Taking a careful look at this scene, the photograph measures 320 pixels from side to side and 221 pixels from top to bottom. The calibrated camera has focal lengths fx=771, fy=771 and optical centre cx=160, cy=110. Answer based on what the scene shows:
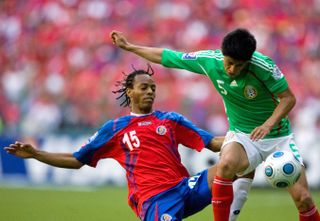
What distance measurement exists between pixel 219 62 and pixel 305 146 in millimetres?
7490

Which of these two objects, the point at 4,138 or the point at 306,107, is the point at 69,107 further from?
the point at 306,107

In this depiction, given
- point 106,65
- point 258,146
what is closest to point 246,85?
point 258,146

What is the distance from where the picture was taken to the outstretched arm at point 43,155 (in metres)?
6.87

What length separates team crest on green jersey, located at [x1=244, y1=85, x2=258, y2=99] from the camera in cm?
682

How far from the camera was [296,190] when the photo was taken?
7.05 m

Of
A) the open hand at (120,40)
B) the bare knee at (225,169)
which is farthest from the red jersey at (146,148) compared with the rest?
the open hand at (120,40)

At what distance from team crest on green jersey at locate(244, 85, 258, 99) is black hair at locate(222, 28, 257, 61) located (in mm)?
339

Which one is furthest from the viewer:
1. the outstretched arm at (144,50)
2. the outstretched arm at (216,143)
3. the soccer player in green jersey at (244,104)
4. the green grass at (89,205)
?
the green grass at (89,205)

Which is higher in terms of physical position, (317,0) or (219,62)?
(317,0)

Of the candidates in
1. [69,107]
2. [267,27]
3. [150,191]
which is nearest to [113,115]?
[69,107]

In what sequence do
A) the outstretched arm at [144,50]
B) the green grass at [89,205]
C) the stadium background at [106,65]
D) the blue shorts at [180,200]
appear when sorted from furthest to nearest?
1. the stadium background at [106,65]
2. the green grass at [89,205]
3. the outstretched arm at [144,50]
4. the blue shorts at [180,200]

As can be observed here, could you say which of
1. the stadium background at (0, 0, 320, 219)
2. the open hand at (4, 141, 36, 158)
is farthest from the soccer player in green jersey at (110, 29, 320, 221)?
the stadium background at (0, 0, 320, 219)

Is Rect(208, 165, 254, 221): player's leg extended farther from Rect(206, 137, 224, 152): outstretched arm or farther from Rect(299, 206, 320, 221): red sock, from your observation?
Rect(299, 206, 320, 221): red sock

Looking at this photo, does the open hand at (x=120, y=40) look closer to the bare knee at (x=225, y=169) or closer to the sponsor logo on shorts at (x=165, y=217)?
the bare knee at (x=225, y=169)
